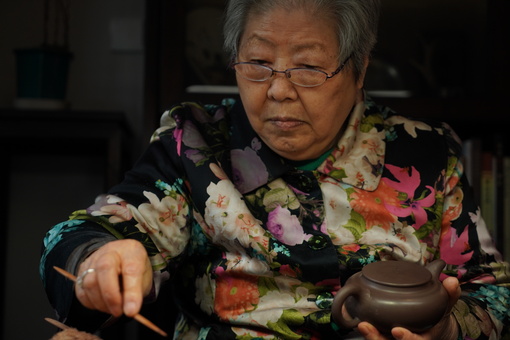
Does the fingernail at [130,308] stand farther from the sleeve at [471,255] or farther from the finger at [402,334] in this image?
the sleeve at [471,255]

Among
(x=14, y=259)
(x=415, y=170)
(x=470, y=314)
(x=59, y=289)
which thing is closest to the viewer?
(x=59, y=289)

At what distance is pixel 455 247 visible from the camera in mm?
1486

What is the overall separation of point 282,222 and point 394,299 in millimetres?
386

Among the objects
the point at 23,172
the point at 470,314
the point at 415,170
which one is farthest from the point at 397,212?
the point at 23,172

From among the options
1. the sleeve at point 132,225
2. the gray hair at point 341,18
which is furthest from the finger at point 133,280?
the gray hair at point 341,18

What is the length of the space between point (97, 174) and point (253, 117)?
1.12 meters

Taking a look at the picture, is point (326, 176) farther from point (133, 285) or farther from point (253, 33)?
point (133, 285)

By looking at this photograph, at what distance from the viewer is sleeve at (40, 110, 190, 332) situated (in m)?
1.12

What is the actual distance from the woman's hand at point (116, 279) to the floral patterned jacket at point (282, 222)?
0.22m

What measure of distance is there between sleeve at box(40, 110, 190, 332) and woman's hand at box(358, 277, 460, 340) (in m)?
0.43

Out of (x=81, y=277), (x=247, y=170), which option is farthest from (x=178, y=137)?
(x=81, y=277)

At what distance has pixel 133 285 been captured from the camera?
960 mm

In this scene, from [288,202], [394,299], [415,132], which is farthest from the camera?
[415,132]

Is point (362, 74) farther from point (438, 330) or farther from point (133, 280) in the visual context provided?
point (133, 280)
